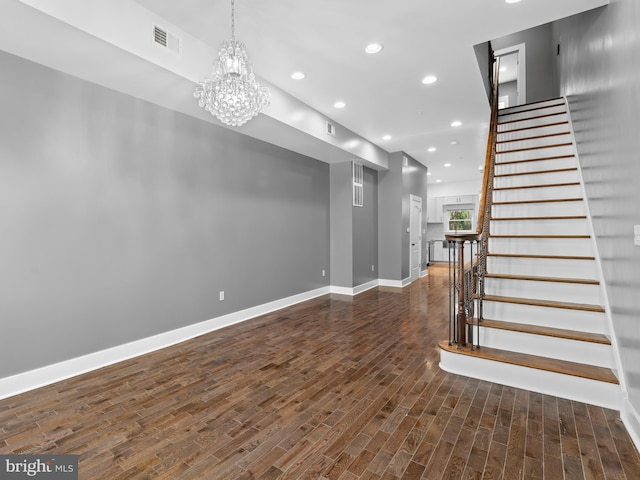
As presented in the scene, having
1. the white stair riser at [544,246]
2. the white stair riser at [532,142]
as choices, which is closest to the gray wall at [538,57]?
the white stair riser at [532,142]

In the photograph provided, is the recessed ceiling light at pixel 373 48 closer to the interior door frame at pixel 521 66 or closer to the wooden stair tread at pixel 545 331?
the wooden stair tread at pixel 545 331

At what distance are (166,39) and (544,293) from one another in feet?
14.0

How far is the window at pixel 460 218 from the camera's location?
39.1 ft

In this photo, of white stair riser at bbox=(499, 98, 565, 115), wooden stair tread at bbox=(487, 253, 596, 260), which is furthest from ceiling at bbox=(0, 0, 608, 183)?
wooden stair tread at bbox=(487, 253, 596, 260)

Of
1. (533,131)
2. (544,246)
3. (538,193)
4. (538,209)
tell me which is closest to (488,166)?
(538,209)

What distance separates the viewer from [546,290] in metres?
3.11

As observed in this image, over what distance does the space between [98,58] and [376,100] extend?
327 cm

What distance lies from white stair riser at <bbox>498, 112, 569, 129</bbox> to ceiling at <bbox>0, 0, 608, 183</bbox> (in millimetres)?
950

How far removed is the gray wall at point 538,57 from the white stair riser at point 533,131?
2577 millimetres

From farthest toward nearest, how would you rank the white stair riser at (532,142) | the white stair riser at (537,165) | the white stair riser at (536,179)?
the white stair riser at (532,142)
the white stair riser at (537,165)
the white stair riser at (536,179)

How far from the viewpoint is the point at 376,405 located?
7.86 ft

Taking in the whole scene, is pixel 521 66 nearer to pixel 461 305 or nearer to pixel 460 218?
pixel 460 218

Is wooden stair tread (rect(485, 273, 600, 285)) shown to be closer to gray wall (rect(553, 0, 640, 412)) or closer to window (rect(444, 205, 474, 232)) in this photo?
gray wall (rect(553, 0, 640, 412))

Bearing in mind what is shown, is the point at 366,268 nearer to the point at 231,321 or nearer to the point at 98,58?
the point at 231,321
